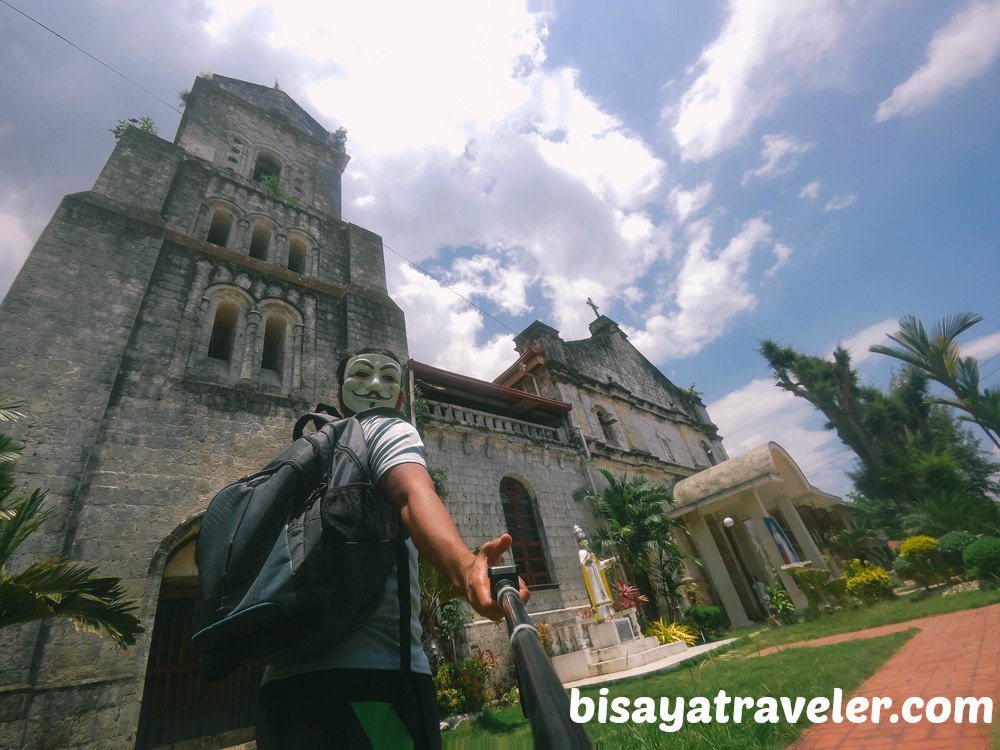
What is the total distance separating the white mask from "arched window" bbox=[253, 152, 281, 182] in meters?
12.8

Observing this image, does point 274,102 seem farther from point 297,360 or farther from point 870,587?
point 870,587

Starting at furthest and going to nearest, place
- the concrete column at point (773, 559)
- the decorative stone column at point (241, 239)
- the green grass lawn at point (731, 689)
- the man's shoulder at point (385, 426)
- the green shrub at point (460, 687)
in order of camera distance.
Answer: the decorative stone column at point (241, 239) → the concrete column at point (773, 559) → the green shrub at point (460, 687) → the green grass lawn at point (731, 689) → the man's shoulder at point (385, 426)

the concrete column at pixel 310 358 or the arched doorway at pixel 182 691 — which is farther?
the concrete column at pixel 310 358

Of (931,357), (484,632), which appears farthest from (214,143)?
(931,357)

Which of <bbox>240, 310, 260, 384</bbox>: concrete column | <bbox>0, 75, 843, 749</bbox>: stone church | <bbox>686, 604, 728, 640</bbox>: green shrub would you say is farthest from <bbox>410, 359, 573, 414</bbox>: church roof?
<bbox>686, 604, 728, 640</bbox>: green shrub

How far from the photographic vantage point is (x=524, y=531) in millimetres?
10898

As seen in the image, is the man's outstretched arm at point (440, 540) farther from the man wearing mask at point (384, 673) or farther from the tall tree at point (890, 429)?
the tall tree at point (890, 429)

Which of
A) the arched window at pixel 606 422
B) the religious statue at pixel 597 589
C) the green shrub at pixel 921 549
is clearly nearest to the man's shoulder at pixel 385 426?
the religious statue at pixel 597 589

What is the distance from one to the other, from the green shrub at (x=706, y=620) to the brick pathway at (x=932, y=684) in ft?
19.6

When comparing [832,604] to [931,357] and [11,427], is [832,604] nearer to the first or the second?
[931,357]

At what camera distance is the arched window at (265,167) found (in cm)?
1249

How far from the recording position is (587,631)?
29.6 ft

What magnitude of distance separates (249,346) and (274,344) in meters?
0.88

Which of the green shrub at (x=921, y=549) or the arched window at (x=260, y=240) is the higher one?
the arched window at (x=260, y=240)
